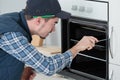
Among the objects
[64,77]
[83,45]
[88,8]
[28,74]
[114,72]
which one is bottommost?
[64,77]

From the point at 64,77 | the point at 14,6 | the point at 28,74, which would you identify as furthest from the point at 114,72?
the point at 14,6

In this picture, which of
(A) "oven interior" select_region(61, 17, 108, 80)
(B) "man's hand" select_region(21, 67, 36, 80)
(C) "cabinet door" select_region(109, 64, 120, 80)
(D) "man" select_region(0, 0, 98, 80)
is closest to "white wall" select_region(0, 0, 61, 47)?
(A) "oven interior" select_region(61, 17, 108, 80)

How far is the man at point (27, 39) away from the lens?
1.33 metres

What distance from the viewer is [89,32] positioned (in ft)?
6.85

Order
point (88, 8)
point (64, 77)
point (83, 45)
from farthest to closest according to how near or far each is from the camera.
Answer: point (64, 77)
point (88, 8)
point (83, 45)

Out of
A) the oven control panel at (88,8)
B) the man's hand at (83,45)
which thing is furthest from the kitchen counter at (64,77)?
the man's hand at (83,45)

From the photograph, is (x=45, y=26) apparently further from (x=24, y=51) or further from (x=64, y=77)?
(x=64, y=77)

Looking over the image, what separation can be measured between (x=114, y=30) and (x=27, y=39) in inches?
24.6

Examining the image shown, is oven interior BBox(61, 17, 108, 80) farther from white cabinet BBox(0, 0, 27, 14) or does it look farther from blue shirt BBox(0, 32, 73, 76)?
white cabinet BBox(0, 0, 27, 14)

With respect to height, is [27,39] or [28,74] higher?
[27,39]

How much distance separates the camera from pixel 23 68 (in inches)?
59.3

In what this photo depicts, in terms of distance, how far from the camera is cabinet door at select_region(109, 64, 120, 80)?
190 centimetres

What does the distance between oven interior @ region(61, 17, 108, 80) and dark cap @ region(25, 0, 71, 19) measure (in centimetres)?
55

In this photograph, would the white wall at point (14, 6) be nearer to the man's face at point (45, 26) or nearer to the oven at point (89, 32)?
the oven at point (89, 32)
